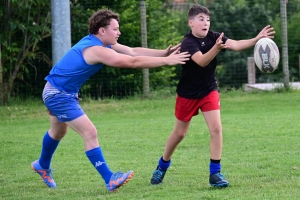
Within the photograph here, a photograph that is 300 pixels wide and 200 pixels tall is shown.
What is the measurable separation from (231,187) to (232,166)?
119 cm

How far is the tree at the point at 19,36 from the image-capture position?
48.1 feet

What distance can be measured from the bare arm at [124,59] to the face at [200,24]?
1.82 ft

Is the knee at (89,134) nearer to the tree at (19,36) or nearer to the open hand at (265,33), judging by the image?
the open hand at (265,33)

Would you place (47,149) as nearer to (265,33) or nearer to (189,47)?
(189,47)

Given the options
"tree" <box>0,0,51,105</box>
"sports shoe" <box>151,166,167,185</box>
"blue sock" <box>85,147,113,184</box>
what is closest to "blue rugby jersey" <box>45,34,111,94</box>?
"blue sock" <box>85,147,113,184</box>

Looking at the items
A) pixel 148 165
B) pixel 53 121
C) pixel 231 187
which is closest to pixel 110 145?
pixel 148 165

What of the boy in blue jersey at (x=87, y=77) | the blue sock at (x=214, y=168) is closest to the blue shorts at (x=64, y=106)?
the boy in blue jersey at (x=87, y=77)

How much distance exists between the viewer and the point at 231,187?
612cm

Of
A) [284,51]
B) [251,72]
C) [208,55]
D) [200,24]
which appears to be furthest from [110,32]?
[251,72]

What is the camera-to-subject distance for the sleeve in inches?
243

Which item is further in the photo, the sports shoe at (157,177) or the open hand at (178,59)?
the sports shoe at (157,177)

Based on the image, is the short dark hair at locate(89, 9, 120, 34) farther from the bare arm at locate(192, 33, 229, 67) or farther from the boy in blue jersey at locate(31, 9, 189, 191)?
the bare arm at locate(192, 33, 229, 67)

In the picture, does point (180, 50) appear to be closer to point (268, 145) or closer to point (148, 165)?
point (148, 165)

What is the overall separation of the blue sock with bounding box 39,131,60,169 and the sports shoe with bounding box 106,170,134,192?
864 millimetres
